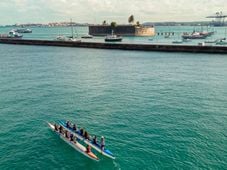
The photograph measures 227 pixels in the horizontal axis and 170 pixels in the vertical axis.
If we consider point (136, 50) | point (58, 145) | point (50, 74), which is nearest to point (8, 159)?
point (58, 145)

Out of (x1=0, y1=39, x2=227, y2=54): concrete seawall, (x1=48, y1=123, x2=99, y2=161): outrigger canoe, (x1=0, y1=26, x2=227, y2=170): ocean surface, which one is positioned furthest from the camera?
(x1=0, y1=39, x2=227, y2=54): concrete seawall

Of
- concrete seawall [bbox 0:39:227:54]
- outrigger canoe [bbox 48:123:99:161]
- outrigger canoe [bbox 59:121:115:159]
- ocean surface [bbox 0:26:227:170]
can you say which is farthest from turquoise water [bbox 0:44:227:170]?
concrete seawall [bbox 0:39:227:54]

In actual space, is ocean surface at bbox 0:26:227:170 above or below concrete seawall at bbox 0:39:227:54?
below

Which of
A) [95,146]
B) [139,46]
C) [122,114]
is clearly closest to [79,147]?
[95,146]

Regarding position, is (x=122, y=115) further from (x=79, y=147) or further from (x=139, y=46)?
(x=139, y=46)

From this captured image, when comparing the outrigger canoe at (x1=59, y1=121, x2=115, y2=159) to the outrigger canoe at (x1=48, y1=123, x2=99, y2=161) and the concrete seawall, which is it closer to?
the outrigger canoe at (x1=48, y1=123, x2=99, y2=161)

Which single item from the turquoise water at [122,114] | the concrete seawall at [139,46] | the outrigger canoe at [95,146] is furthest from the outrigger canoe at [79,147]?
the concrete seawall at [139,46]

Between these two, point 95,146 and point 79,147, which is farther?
point 79,147
